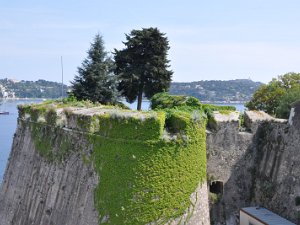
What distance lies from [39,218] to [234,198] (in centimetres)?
813

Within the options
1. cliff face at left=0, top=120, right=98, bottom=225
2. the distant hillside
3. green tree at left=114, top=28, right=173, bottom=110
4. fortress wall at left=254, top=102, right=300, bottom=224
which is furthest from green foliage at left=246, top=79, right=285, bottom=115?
the distant hillside

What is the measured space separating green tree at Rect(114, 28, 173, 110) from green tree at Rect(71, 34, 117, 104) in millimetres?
2009

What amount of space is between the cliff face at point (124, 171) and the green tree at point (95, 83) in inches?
471

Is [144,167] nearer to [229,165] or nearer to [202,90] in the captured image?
[229,165]

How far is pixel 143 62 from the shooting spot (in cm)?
3266

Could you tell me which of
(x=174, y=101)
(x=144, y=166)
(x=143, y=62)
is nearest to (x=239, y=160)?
(x=174, y=101)

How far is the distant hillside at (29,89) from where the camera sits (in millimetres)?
166875

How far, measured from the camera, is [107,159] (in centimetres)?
1424

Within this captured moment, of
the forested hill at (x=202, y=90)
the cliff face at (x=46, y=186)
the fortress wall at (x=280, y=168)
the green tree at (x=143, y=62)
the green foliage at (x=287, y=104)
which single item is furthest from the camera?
the forested hill at (x=202, y=90)

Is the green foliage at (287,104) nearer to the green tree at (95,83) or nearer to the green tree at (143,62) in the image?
the green tree at (143,62)

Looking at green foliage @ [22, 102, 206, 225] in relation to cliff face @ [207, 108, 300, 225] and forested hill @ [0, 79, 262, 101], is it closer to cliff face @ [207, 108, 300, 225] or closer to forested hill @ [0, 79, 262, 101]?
cliff face @ [207, 108, 300, 225]

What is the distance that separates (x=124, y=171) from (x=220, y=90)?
12191 cm

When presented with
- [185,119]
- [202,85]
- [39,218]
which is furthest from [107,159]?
[202,85]

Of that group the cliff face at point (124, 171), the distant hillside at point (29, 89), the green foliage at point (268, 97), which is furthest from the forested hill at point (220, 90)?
the cliff face at point (124, 171)
